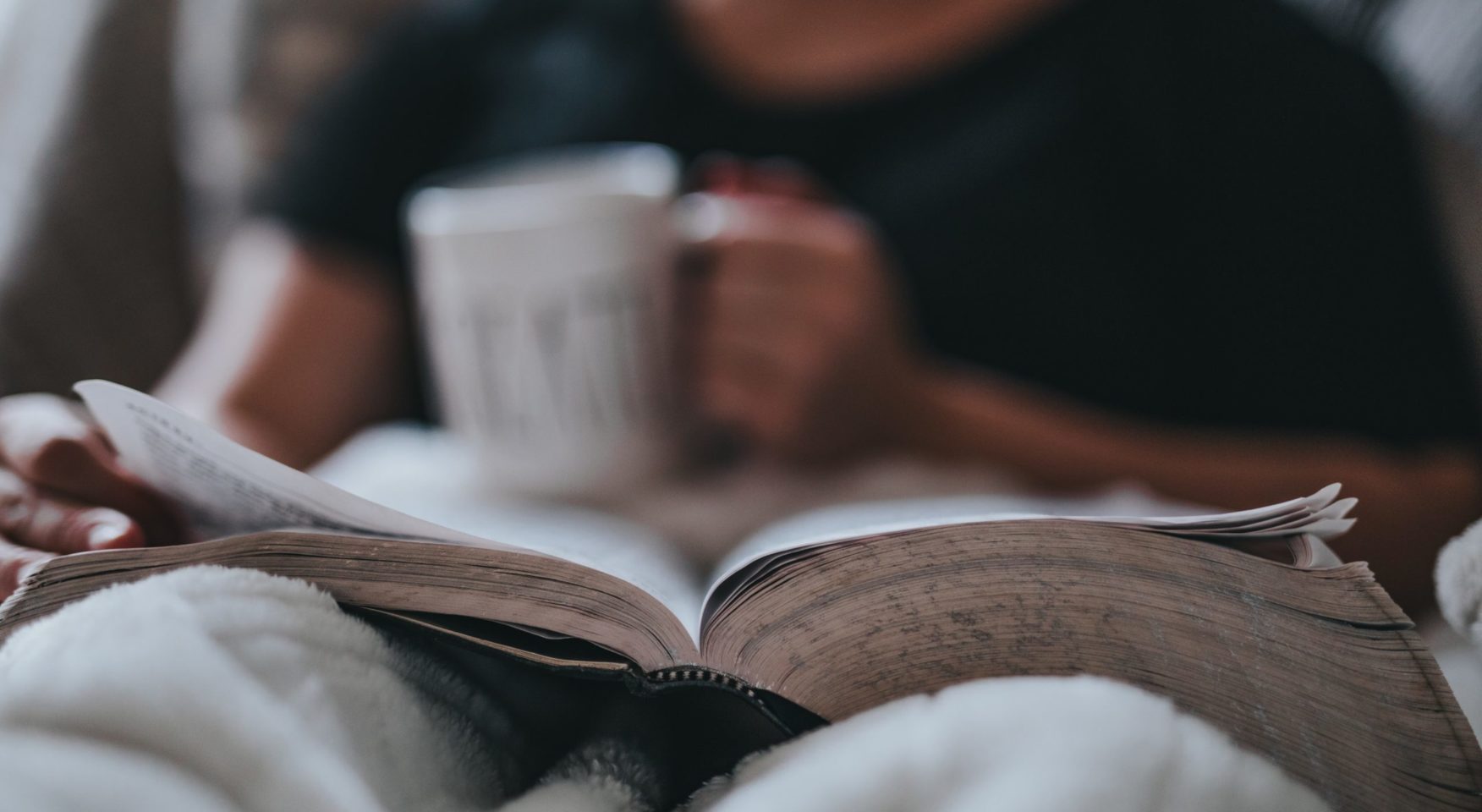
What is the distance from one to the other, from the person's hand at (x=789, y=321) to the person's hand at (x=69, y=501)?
381 mm

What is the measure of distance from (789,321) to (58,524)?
0.47 m

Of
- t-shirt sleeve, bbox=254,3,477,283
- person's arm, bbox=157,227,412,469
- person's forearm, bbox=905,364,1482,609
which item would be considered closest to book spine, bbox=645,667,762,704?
person's forearm, bbox=905,364,1482,609

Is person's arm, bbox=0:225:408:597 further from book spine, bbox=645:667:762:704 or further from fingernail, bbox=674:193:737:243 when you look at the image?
book spine, bbox=645:667:762:704

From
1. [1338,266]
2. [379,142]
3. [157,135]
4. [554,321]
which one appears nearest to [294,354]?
[379,142]

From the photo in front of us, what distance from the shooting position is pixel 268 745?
8.4 inches

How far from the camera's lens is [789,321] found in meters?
0.67

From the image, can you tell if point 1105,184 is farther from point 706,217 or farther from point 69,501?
point 69,501

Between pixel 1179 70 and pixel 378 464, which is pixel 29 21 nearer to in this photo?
pixel 378 464

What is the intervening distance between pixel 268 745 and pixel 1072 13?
2.93ft

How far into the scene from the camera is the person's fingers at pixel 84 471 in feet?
1.05

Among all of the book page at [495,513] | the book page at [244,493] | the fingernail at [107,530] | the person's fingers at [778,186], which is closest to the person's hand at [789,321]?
the person's fingers at [778,186]

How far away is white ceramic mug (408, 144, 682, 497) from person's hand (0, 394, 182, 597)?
22 centimetres

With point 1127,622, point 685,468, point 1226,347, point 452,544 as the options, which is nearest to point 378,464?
point 685,468

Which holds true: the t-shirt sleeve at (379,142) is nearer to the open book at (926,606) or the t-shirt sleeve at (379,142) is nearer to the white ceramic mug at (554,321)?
the white ceramic mug at (554,321)
